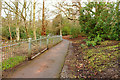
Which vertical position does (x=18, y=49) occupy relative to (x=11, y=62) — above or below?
above

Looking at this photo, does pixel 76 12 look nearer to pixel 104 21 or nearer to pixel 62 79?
pixel 104 21

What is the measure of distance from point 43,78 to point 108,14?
25.6 feet

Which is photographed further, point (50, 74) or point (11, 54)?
point (11, 54)

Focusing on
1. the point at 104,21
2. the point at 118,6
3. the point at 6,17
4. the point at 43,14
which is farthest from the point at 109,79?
the point at 43,14

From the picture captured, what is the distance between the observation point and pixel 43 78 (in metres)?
3.53

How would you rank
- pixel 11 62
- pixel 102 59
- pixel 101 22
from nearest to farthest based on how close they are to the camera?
pixel 102 59, pixel 11 62, pixel 101 22

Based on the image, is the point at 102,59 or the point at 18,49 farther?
the point at 18,49

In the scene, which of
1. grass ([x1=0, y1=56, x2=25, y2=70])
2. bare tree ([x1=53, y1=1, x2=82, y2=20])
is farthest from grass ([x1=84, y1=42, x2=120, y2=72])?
bare tree ([x1=53, y1=1, x2=82, y2=20])

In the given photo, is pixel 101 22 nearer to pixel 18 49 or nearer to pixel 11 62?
pixel 18 49

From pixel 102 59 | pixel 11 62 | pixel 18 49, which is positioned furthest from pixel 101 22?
pixel 11 62

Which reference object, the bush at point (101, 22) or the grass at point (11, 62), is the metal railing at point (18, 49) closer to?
the grass at point (11, 62)

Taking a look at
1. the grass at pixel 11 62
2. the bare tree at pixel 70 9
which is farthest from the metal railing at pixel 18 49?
the bare tree at pixel 70 9

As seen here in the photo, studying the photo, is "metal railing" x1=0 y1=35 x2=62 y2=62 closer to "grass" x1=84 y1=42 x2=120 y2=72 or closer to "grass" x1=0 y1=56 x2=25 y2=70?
"grass" x1=0 y1=56 x2=25 y2=70

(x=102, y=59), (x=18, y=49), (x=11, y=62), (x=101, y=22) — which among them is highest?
(x=101, y=22)
